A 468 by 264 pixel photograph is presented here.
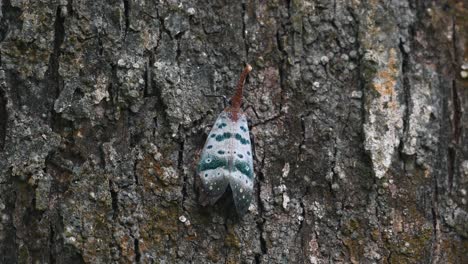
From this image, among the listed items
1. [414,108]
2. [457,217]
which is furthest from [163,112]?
[457,217]

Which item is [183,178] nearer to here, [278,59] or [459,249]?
[278,59]

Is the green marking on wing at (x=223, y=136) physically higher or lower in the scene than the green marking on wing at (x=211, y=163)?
higher

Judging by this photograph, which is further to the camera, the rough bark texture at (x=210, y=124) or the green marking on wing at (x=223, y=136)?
the green marking on wing at (x=223, y=136)

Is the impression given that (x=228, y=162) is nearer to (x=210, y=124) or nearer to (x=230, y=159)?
(x=230, y=159)

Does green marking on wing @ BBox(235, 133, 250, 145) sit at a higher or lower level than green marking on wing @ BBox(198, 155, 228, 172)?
higher

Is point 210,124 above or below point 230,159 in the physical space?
above

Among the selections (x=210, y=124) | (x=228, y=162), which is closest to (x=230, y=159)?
(x=228, y=162)
